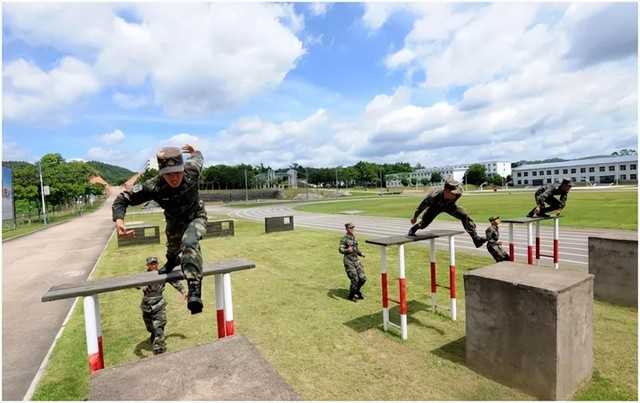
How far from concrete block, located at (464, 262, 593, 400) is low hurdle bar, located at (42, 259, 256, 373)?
358cm

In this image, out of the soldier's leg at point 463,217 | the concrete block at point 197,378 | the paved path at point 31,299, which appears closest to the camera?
the concrete block at point 197,378

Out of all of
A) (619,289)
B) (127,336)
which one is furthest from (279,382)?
(619,289)

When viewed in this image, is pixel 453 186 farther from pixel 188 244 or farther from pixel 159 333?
pixel 159 333

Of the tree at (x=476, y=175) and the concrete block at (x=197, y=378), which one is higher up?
the tree at (x=476, y=175)

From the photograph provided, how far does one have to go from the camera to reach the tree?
130 m

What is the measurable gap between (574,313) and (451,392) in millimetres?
1977

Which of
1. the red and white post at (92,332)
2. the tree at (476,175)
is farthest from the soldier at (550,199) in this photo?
the tree at (476,175)

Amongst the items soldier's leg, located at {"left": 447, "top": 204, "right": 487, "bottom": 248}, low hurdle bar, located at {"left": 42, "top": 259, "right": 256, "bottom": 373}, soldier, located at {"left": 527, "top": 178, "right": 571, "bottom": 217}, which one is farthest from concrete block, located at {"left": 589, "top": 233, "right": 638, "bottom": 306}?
low hurdle bar, located at {"left": 42, "top": 259, "right": 256, "bottom": 373}

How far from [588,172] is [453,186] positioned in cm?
13088

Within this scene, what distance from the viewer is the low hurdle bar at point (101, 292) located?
13.6 ft

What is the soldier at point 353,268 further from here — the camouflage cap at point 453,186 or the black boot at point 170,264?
the black boot at point 170,264

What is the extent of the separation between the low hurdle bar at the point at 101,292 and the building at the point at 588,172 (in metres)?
112

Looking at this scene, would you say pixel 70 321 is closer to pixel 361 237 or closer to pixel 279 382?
pixel 279 382

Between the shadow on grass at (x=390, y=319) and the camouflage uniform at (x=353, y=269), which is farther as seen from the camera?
the camouflage uniform at (x=353, y=269)
